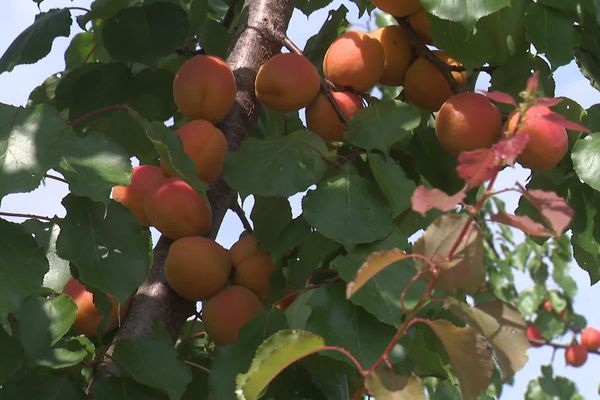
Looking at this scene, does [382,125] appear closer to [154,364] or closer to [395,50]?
[395,50]

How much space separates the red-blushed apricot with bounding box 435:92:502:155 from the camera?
114 centimetres

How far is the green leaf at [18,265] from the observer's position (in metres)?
0.96

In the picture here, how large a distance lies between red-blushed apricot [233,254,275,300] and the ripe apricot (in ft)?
1.07

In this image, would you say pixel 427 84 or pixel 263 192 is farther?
pixel 427 84

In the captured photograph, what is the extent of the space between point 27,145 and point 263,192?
10.1 inches

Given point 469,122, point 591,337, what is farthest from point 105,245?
point 591,337

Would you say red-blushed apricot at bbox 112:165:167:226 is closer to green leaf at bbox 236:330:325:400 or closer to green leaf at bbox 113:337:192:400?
green leaf at bbox 113:337:192:400

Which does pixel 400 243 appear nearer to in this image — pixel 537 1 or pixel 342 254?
pixel 342 254

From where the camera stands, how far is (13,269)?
98cm

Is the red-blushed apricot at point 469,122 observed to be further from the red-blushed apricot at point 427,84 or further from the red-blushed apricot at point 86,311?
the red-blushed apricot at point 86,311

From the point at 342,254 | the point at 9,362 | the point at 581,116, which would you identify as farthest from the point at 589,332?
the point at 9,362

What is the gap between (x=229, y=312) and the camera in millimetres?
1150

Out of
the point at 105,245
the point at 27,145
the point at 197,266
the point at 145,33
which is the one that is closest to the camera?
the point at 27,145

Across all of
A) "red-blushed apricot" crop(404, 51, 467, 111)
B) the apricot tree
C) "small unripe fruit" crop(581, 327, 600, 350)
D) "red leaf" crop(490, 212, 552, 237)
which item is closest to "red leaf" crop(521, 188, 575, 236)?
"red leaf" crop(490, 212, 552, 237)
